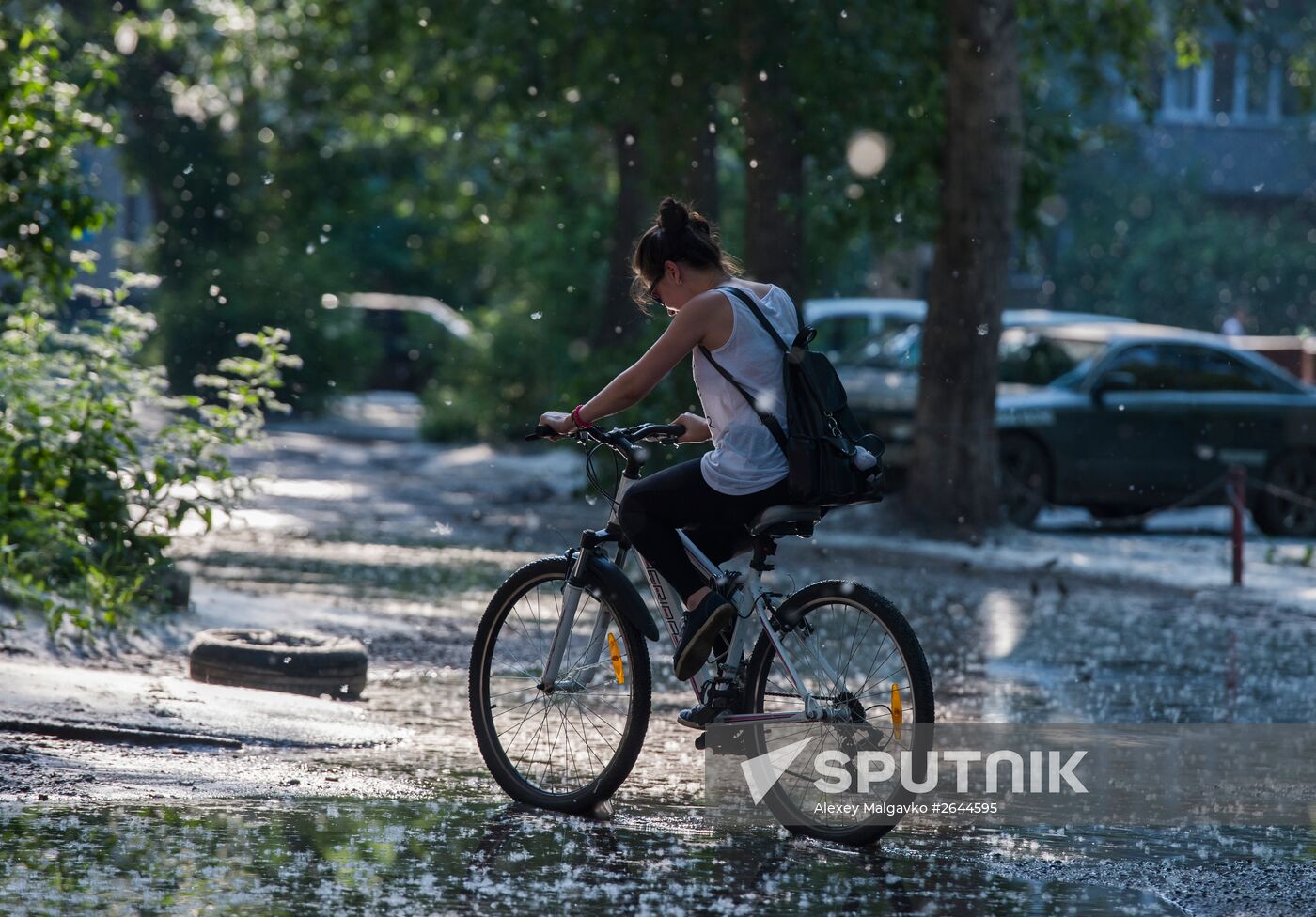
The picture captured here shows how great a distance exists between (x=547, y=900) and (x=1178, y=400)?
14415 millimetres

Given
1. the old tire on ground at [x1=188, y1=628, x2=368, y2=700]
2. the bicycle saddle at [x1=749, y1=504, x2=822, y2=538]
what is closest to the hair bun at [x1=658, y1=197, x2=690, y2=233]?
the bicycle saddle at [x1=749, y1=504, x2=822, y2=538]

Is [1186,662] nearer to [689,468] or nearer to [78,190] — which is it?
[689,468]

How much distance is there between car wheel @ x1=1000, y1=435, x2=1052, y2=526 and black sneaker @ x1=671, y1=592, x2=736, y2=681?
40.1 feet

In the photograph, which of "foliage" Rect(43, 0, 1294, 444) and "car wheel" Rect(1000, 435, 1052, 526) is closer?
"car wheel" Rect(1000, 435, 1052, 526)

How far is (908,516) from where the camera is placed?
17.0m

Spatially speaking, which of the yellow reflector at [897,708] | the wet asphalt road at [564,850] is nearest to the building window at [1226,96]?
the wet asphalt road at [564,850]

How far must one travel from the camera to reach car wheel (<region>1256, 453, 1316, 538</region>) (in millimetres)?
18906

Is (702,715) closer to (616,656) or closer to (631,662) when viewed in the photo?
(631,662)

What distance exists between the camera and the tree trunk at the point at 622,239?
2469 centimetres

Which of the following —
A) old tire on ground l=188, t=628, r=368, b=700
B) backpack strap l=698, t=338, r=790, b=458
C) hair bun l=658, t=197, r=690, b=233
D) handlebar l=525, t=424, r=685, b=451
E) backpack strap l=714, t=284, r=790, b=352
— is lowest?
old tire on ground l=188, t=628, r=368, b=700

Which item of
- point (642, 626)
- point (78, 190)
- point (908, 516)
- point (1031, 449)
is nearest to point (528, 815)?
point (642, 626)

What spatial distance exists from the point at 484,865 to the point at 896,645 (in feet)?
4.21

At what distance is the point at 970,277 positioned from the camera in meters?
16.8

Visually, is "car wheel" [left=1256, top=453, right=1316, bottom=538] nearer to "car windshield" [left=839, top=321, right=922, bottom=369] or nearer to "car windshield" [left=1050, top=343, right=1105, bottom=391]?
"car windshield" [left=1050, top=343, right=1105, bottom=391]
